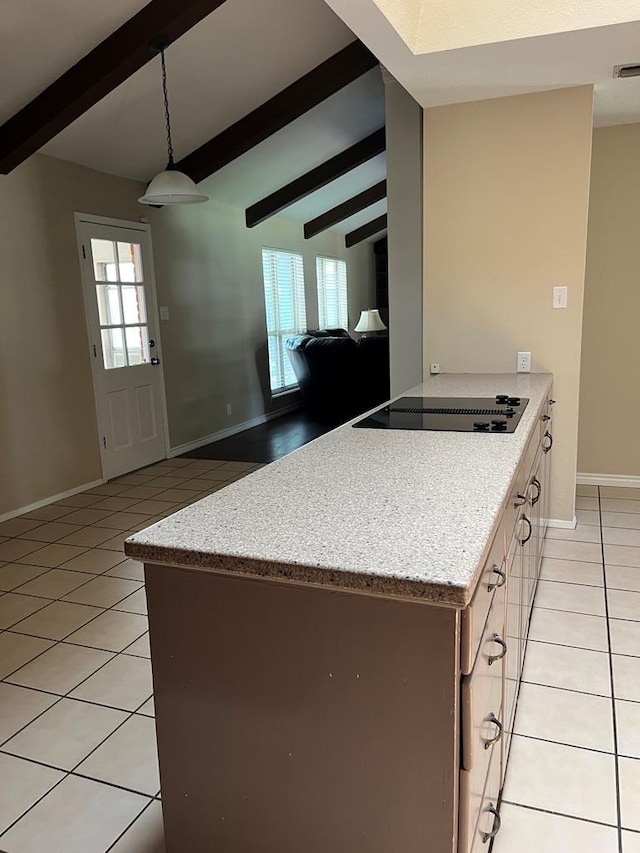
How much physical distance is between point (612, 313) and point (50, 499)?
12.6 ft

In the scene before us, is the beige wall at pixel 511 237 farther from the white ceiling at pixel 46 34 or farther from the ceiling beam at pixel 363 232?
the ceiling beam at pixel 363 232

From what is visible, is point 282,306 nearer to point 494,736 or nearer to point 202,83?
point 202,83

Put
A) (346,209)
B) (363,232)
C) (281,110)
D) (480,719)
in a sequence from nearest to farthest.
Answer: (480,719) < (281,110) < (346,209) < (363,232)

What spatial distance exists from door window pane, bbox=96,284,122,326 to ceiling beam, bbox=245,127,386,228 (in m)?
2.23

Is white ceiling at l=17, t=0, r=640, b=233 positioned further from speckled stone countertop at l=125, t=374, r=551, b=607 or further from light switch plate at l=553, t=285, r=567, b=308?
speckled stone countertop at l=125, t=374, r=551, b=607

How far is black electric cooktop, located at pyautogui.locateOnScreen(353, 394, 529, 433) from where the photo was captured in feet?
6.46

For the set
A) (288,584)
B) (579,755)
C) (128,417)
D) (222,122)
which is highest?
(222,122)

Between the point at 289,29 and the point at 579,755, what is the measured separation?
4.01 metres

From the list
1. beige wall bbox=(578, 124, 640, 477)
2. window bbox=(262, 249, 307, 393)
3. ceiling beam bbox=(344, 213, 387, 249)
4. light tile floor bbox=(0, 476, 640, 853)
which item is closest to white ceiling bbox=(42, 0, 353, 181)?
beige wall bbox=(578, 124, 640, 477)

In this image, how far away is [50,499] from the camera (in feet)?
13.9

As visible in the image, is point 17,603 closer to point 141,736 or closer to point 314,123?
point 141,736

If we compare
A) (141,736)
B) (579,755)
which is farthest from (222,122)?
(579,755)

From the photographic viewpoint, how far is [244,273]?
657 cm

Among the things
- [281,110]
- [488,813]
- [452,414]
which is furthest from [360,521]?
[281,110]
